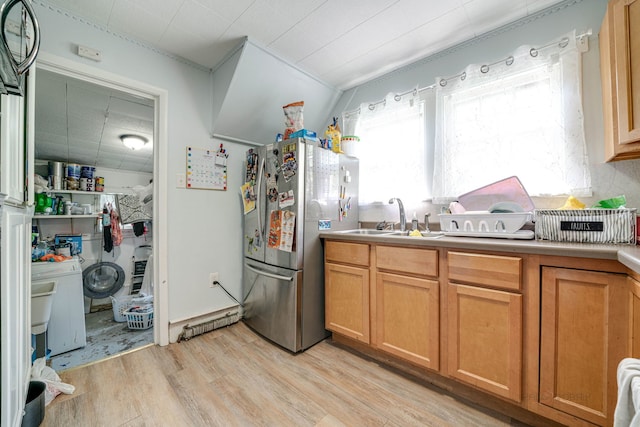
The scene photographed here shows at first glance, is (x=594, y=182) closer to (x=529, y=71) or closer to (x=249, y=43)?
(x=529, y=71)

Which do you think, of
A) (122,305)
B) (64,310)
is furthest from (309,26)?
(122,305)

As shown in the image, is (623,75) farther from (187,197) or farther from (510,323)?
(187,197)

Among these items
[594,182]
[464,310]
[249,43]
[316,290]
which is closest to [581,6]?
[594,182]

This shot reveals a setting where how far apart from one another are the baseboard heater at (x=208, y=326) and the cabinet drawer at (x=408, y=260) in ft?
5.05

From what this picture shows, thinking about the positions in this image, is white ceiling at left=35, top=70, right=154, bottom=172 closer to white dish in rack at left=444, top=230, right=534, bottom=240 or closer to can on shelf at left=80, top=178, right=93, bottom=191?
can on shelf at left=80, top=178, right=93, bottom=191

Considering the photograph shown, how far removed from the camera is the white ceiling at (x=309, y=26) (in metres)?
1.60

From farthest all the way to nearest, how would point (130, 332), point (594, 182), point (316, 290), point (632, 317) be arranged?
point (130, 332), point (316, 290), point (594, 182), point (632, 317)

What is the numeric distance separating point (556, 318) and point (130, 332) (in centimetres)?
323

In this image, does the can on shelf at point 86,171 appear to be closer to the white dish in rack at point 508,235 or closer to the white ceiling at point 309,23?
the white ceiling at point 309,23

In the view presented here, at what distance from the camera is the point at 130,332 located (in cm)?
243

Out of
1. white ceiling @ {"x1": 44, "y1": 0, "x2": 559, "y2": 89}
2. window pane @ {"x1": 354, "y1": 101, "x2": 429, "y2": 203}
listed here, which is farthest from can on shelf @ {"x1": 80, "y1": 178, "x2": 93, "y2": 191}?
window pane @ {"x1": 354, "y1": 101, "x2": 429, "y2": 203}

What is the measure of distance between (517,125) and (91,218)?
4734mm

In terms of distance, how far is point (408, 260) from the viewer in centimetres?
155

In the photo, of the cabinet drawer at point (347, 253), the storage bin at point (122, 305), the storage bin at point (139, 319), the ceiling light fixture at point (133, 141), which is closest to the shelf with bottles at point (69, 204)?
the ceiling light fixture at point (133, 141)
